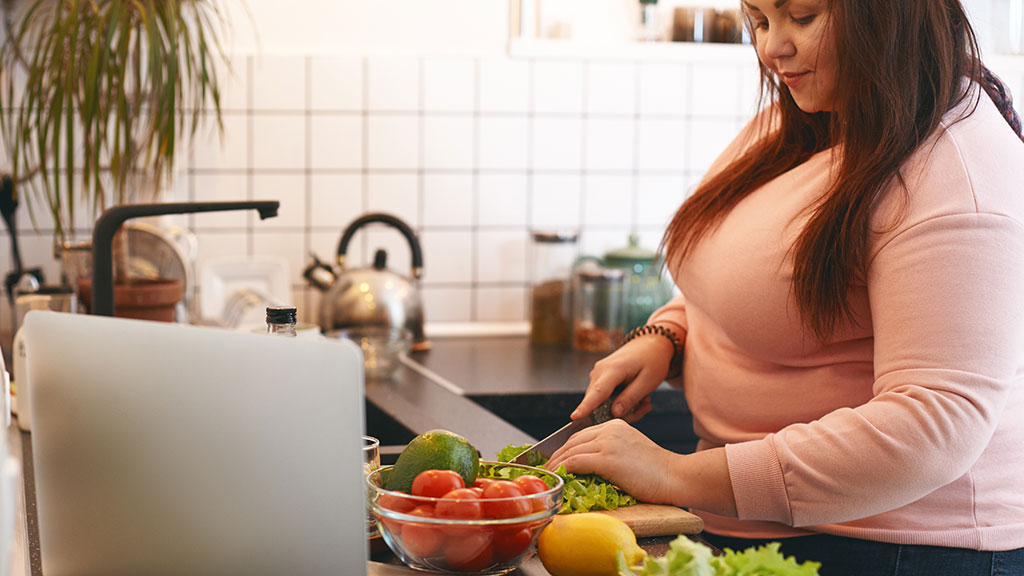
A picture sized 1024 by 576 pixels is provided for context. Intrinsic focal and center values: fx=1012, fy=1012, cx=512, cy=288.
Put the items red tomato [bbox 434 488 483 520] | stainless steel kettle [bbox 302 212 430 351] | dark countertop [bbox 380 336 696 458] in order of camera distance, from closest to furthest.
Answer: red tomato [bbox 434 488 483 520], dark countertop [bbox 380 336 696 458], stainless steel kettle [bbox 302 212 430 351]

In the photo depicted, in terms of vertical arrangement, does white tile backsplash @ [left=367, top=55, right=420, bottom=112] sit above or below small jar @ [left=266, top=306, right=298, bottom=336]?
above

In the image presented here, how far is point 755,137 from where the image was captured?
125cm

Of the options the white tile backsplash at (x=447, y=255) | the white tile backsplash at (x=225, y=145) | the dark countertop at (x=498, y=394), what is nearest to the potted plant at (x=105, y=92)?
the white tile backsplash at (x=225, y=145)

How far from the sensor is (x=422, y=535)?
71 centimetres

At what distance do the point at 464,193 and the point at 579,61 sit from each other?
42cm

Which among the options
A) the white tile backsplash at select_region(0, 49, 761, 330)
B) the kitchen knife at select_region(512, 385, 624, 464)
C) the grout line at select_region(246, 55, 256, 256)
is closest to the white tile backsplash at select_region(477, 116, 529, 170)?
the white tile backsplash at select_region(0, 49, 761, 330)

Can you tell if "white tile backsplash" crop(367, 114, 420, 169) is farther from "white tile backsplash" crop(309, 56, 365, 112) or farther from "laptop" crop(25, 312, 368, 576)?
"laptop" crop(25, 312, 368, 576)

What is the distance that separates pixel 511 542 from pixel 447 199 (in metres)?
1.74

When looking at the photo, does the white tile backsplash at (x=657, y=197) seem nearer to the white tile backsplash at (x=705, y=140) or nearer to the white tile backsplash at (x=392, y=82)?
the white tile backsplash at (x=705, y=140)

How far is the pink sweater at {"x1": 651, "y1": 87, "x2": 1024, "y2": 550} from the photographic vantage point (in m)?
Answer: 0.85

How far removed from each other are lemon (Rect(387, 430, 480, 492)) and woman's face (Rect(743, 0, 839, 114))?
1.66ft

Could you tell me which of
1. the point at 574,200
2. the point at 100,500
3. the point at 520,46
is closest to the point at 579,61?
the point at 520,46

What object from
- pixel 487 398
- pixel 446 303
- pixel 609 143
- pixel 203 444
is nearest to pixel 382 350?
pixel 487 398

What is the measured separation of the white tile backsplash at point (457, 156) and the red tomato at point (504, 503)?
1705 mm
